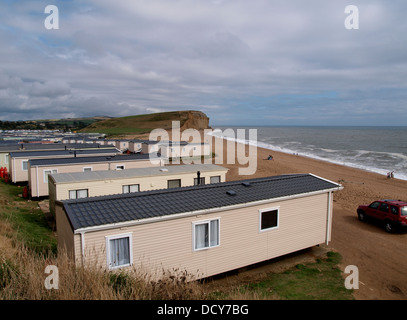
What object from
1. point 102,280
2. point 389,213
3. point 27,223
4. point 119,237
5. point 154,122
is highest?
point 154,122

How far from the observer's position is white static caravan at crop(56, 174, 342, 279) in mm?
8398

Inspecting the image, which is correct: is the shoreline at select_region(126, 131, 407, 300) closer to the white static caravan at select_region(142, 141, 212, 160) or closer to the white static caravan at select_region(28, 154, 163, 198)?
the white static caravan at select_region(28, 154, 163, 198)

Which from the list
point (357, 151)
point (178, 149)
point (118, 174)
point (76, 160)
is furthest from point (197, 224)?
point (357, 151)

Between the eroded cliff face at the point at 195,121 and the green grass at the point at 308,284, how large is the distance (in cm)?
12848

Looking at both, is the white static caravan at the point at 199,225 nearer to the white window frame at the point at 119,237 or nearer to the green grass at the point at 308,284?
the white window frame at the point at 119,237

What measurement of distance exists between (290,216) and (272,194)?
4.06ft

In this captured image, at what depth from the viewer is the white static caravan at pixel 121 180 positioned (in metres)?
15.7

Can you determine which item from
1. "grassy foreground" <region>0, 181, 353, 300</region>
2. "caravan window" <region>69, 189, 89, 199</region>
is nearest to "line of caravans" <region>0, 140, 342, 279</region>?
"caravan window" <region>69, 189, 89, 199</region>

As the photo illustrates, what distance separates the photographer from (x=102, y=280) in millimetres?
5742

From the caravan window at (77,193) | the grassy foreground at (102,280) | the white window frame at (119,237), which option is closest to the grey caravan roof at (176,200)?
the white window frame at (119,237)

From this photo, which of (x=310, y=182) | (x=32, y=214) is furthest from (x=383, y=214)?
(x=32, y=214)

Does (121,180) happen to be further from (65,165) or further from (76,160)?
(76,160)

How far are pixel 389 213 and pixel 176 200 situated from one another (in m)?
11.5
